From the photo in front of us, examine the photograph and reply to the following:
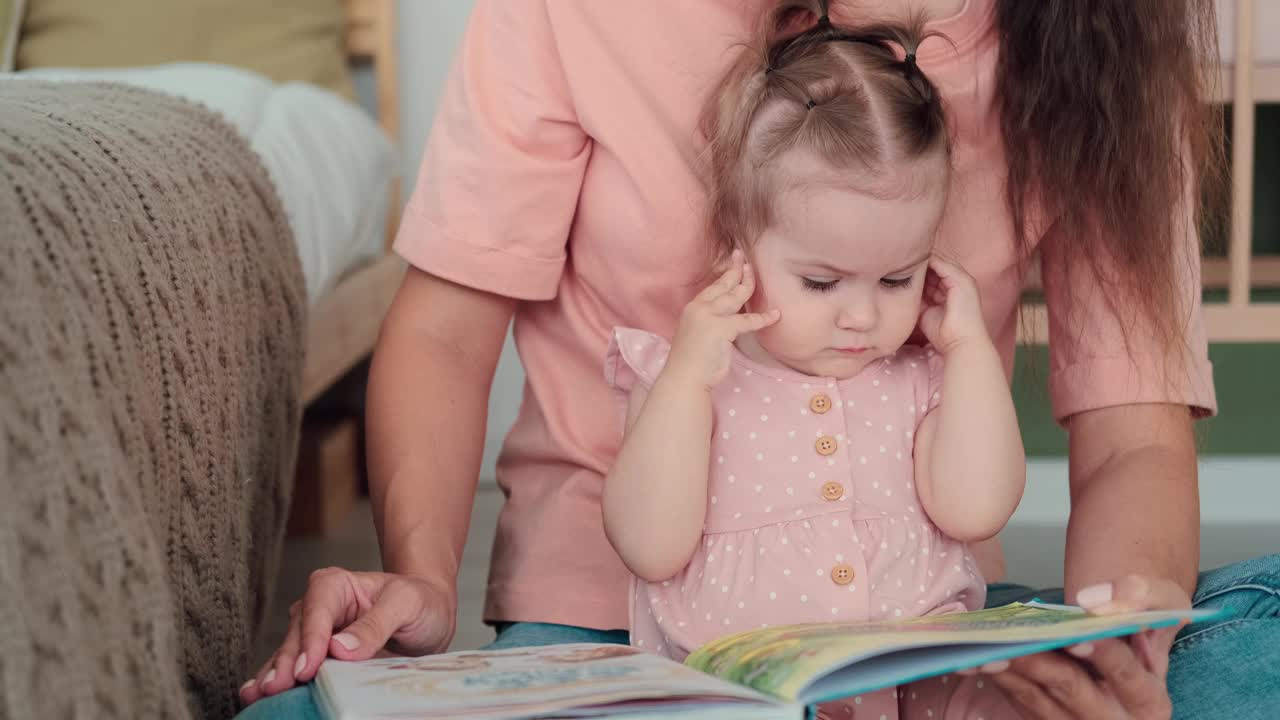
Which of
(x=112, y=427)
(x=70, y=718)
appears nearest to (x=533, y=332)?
(x=112, y=427)

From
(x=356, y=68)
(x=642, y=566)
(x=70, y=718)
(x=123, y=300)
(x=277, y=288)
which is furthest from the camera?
(x=356, y=68)

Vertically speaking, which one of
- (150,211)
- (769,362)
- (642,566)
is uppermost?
(150,211)

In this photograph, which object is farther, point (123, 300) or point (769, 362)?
point (769, 362)

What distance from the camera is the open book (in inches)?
24.0

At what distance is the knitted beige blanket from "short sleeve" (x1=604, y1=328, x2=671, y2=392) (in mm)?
254

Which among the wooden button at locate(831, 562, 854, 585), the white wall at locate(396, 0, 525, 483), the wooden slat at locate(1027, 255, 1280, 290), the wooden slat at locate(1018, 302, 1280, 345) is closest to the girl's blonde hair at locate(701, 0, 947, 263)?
the wooden button at locate(831, 562, 854, 585)

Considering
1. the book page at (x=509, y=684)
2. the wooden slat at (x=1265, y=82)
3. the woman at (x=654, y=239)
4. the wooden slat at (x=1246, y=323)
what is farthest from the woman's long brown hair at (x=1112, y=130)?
the wooden slat at (x=1265, y=82)

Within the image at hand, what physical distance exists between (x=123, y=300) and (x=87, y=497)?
167 millimetres

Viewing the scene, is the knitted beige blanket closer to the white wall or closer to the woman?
the woman

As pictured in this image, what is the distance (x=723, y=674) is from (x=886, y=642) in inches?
4.6

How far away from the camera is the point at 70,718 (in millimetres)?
552

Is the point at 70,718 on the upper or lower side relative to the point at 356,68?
lower

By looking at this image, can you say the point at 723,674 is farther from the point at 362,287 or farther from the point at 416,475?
the point at 362,287

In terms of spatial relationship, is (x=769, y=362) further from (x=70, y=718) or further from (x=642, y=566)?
(x=70, y=718)
